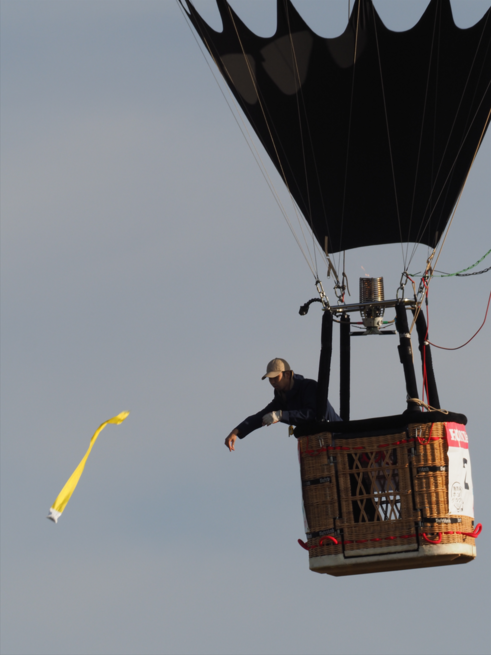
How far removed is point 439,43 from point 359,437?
398 centimetres

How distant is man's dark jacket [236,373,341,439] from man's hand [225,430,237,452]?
2.2 inches

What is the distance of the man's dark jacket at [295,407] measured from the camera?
9.94 m

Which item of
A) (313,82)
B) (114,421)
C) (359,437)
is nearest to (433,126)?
(313,82)

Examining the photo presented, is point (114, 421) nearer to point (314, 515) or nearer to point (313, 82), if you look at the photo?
point (314, 515)

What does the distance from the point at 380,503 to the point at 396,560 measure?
1.49 feet

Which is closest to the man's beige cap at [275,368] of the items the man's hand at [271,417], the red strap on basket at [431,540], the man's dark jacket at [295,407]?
the man's dark jacket at [295,407]

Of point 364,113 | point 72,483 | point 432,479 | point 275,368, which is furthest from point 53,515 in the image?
point 364,113

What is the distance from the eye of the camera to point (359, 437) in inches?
385

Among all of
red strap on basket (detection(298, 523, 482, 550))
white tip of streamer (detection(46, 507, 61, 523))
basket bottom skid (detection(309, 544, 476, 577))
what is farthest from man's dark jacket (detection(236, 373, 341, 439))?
white tip of streamer (detection(46, 507, 61, 523))

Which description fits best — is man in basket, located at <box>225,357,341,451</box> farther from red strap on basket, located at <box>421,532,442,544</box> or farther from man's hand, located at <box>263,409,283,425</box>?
red strap on basket, located at <box>421,532,442,544</box>

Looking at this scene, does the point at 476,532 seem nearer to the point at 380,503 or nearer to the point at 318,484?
the point at 380,503

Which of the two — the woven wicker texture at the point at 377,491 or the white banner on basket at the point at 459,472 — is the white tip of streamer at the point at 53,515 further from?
the white banner on basket at the point at 459,472

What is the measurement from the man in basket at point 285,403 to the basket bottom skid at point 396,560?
1.10m

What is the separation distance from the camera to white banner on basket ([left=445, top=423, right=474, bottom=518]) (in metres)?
9.71
